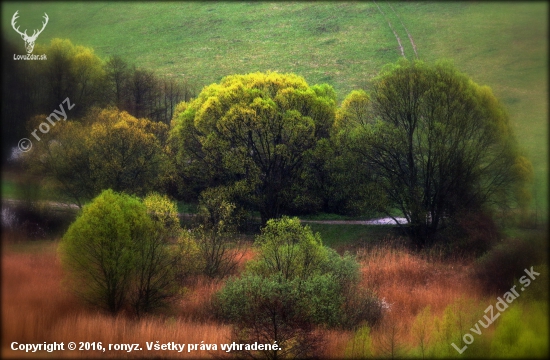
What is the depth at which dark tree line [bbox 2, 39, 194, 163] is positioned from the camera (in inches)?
469

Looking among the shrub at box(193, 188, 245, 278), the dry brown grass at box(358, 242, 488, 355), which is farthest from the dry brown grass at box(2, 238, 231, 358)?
the dry brown grass at box(358, 242, 488, 355)

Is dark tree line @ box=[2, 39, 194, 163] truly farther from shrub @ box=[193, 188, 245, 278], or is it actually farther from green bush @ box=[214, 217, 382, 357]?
shrub @ box=[193, 188, 245, 278]

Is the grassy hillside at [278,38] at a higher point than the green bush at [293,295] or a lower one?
higher

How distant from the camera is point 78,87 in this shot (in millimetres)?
32562

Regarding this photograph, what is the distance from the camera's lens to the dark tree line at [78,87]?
11.9 m

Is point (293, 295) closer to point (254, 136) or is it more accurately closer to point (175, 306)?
point (175, 306)

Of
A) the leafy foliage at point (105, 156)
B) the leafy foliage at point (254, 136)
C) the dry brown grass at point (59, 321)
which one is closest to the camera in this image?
the dry brown grass at point (59, 321)

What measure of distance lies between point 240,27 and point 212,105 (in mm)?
13773

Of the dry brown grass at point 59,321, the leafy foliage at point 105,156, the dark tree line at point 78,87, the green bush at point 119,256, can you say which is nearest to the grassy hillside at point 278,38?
the dark tree line at point 78,87

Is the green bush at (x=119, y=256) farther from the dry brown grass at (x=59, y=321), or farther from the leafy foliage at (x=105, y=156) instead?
the leafy foliage at (x=105, y=156)

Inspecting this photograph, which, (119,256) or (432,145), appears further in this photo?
(432,145)

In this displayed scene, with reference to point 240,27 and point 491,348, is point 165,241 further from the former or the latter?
point 240,27

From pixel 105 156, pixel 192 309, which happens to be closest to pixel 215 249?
pixel 192 309

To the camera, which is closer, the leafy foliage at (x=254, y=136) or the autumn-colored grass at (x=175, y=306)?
the autumn-colored grass at (x=175, y=306)
